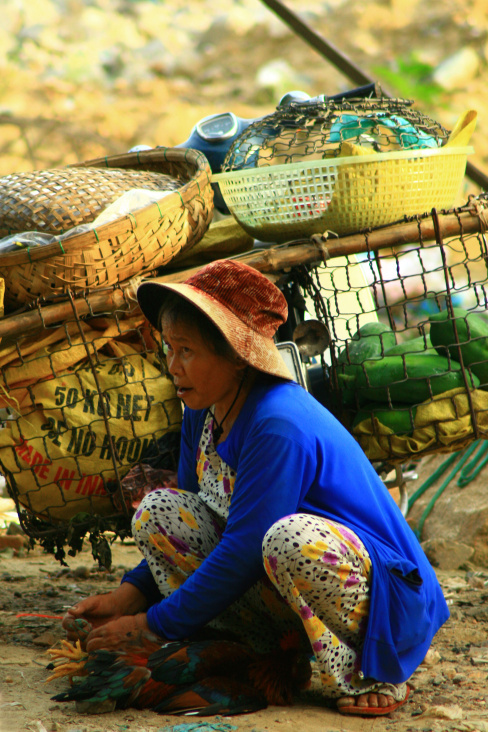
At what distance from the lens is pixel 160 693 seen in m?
1.87

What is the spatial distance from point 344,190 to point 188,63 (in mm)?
10016

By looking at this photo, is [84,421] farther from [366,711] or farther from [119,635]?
[366,711]

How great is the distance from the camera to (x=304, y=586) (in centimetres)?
178

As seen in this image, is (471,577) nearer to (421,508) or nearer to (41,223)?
(421,508)

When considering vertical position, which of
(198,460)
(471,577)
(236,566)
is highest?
(198,460)

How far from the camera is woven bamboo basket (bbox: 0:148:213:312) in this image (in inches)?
88.3

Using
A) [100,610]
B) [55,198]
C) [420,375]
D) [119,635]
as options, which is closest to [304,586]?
[119,635]

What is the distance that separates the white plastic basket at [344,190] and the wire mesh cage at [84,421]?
0.58 m

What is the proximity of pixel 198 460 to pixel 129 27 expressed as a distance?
10936 mm

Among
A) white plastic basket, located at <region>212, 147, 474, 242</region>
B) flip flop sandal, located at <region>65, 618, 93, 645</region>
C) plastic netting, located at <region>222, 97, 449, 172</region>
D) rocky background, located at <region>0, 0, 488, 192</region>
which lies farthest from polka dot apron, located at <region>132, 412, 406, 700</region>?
rocky background, located at <region>0, 0, 488, 192</region>

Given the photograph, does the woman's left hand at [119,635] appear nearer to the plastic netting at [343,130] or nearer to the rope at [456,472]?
the plastic netting at [343,130]

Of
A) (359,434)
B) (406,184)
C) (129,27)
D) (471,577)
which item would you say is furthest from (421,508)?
(129,27)

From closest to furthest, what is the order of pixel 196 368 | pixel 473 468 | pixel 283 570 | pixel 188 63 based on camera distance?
pixel 283 570 < pixel 196 368 < pixel 473 468 < pixel 188 63

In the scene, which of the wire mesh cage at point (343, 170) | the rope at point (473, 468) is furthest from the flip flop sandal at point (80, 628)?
the rope at point (473, 468)
